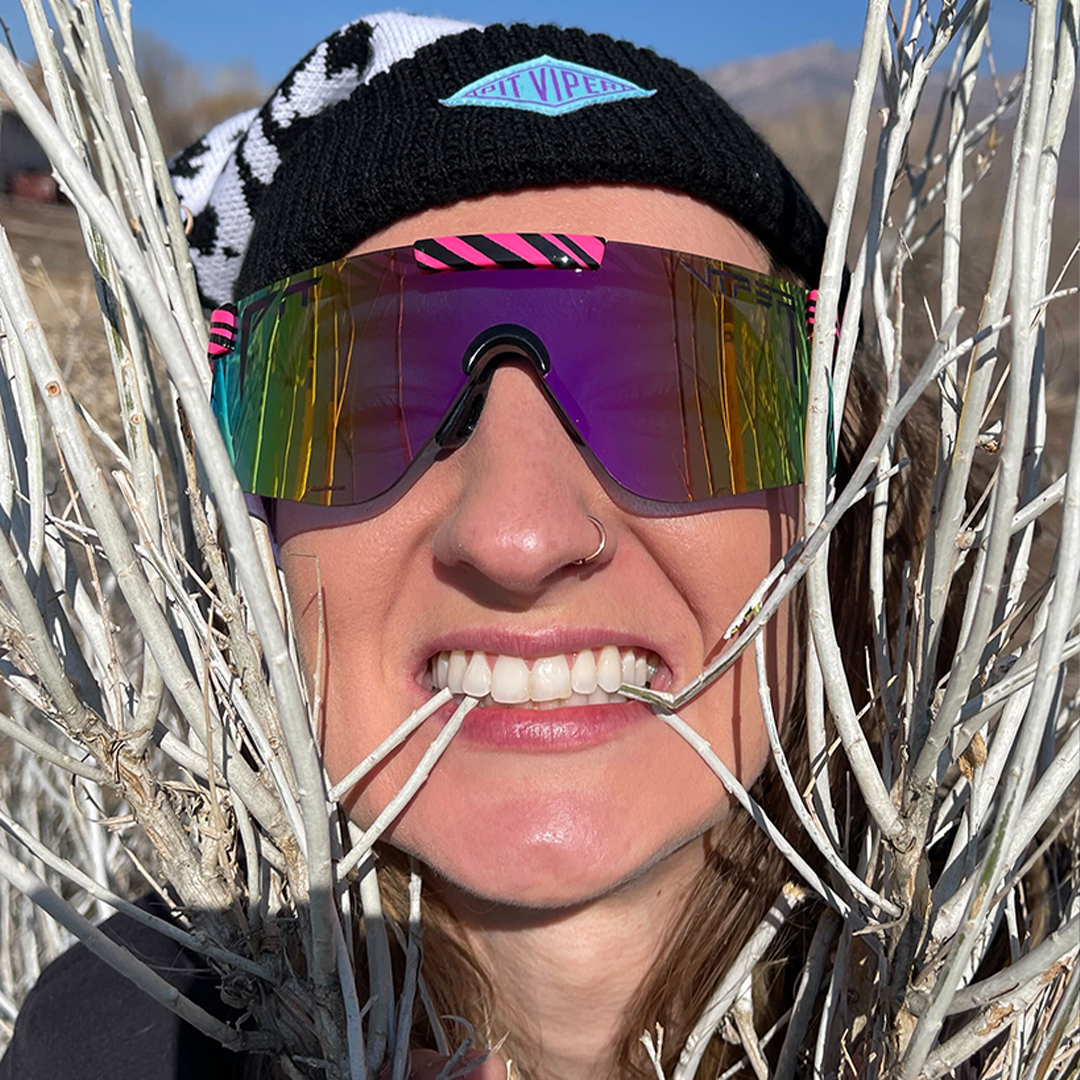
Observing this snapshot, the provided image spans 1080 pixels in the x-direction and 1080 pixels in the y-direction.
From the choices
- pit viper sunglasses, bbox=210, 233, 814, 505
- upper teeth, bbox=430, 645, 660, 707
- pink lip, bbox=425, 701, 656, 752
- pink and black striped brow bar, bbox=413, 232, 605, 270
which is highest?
pink and black striped brow bar, bbox=413, 232, 605, 270

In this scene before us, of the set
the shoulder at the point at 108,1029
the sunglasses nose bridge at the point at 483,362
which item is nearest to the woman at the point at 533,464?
the sunglasses nose bridge at the point at 483,362

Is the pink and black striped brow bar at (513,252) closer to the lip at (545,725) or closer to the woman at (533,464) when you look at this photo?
the woman at (533,464)

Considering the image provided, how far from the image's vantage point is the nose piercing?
3.95 ft

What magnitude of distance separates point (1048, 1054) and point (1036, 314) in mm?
815

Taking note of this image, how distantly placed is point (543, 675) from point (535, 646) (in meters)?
0.04

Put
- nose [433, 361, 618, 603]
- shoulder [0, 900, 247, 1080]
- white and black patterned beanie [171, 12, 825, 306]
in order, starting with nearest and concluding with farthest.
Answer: nose [433, 361, 618, 603] → white and black patterned beanie [171, 12, 825, 306] → shoulder [0, 900, 247, 1080]

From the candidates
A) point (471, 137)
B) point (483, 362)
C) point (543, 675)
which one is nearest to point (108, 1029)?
point (543, 675)

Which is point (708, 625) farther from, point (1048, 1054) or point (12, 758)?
point (12, 758)

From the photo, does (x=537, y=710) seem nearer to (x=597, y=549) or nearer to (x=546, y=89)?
(x=597, y=549)

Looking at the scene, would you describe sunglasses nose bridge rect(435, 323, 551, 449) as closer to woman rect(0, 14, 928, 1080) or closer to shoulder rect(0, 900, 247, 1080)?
woman rect(0, 14, 928, 1080)

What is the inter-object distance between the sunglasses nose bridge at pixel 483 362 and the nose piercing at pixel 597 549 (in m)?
0.22

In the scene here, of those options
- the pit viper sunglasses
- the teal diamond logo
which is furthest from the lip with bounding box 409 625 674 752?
the teal diamond logo

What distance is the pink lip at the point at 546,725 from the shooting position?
1.25m

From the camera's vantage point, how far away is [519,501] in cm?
118
